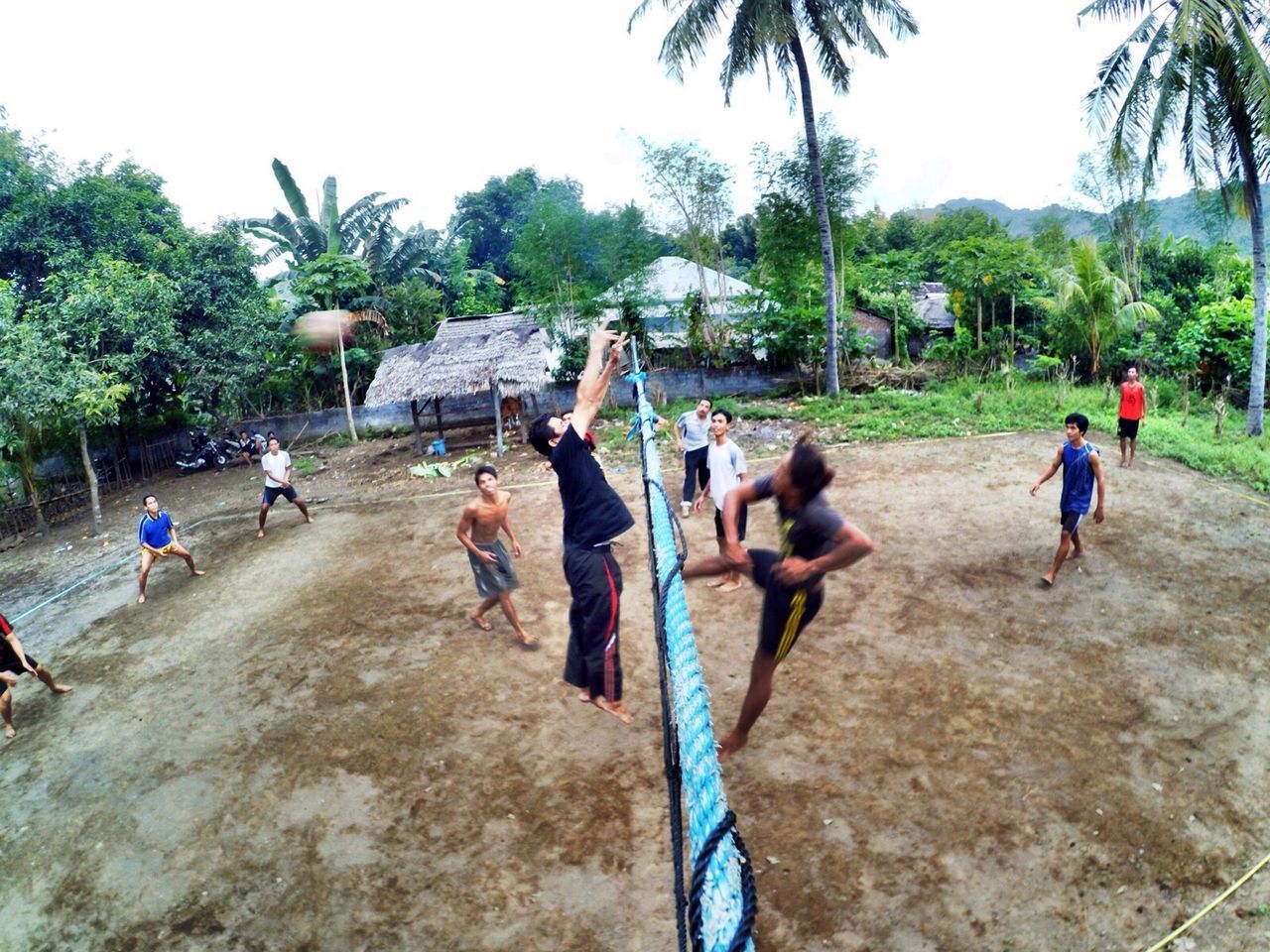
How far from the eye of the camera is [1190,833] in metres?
3.36

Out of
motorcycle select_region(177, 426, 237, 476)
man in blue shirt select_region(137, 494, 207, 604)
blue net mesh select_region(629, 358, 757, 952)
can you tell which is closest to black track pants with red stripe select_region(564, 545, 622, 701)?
blue net mesh select_region(629, 358, 757, 952)

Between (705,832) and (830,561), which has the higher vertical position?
(830,561)

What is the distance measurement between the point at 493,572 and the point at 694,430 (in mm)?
2636

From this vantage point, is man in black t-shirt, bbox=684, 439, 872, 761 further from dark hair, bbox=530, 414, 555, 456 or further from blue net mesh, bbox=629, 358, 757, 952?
dark hair, bbox=530, 414, 555, 456

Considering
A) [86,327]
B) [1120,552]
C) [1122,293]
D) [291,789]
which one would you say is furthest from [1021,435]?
[86,327]

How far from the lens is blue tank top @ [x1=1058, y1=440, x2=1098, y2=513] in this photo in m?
5.62

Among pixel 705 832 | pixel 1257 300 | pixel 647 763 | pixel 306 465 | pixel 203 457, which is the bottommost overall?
pixel 647 763

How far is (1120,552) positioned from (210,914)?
23.0 ft

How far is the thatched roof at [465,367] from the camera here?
42.1ft

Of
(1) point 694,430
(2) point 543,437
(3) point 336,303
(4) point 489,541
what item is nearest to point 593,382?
(2) point 543,437

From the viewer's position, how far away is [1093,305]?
45.3 feet

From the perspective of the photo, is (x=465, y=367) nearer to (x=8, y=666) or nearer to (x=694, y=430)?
(x=694, y=430)

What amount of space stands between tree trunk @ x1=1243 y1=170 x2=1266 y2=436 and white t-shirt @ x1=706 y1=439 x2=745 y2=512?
9.16 m

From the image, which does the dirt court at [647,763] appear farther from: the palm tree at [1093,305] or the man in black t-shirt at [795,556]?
the palm tree at [1093,305]
